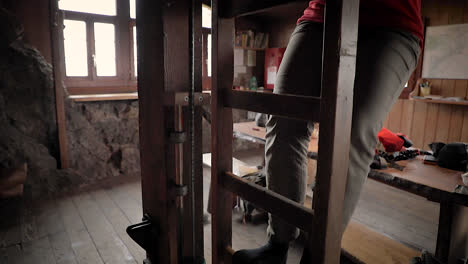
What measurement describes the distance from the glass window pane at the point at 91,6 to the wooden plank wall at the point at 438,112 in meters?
3.74

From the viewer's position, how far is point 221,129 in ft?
3.43

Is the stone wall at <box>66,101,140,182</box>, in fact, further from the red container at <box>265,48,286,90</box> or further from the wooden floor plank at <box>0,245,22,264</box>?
the red container at <box>265,48,286,90</box>

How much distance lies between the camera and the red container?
5.25m

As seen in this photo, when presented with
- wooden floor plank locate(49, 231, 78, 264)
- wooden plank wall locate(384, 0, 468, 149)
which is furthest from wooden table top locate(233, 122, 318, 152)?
wooden plank wall locate(384, 0, 468, 149)

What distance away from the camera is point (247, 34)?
205 inches

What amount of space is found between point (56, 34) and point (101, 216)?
1748 mm

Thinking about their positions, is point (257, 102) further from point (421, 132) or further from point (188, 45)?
point (421, 132)

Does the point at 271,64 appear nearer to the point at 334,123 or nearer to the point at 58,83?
the point at 58,83

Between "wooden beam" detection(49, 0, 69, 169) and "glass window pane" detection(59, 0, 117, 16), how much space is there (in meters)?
0.17

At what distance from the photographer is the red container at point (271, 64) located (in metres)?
5.25

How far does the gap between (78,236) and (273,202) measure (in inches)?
75.1

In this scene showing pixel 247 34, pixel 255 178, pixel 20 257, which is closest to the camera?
pixel 20 257

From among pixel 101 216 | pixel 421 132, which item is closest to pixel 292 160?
pixel 101 216

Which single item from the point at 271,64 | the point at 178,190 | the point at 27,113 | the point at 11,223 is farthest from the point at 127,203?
the point at 271,64
